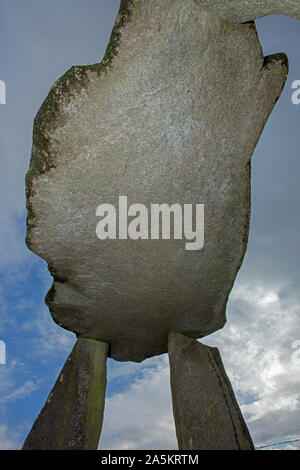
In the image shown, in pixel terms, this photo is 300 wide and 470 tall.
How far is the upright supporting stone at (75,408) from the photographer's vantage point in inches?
163

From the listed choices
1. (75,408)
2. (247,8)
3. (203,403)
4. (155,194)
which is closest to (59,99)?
(155,194)

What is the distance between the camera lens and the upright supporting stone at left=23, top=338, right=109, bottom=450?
4.15 m

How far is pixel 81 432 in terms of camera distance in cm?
420

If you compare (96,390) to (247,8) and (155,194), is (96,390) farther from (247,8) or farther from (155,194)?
(247,8)

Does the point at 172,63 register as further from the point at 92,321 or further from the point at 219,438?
the point at 219,438

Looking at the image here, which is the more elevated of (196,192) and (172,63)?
(172,63)

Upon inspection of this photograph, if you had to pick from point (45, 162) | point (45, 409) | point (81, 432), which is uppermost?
point (45, 162)

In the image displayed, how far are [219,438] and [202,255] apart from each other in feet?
6.67

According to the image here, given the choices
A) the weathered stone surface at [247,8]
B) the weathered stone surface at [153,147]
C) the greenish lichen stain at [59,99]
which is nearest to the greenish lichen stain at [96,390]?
the weathered stone surface at [153,147]

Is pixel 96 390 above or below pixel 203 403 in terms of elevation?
above

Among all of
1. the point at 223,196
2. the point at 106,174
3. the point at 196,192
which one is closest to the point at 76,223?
the point at 106,174

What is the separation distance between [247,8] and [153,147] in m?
1.27

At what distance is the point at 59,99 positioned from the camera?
3.09 m

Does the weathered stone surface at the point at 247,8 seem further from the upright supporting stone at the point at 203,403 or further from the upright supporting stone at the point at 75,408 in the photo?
the upright supporting stone at the point at 75,408
